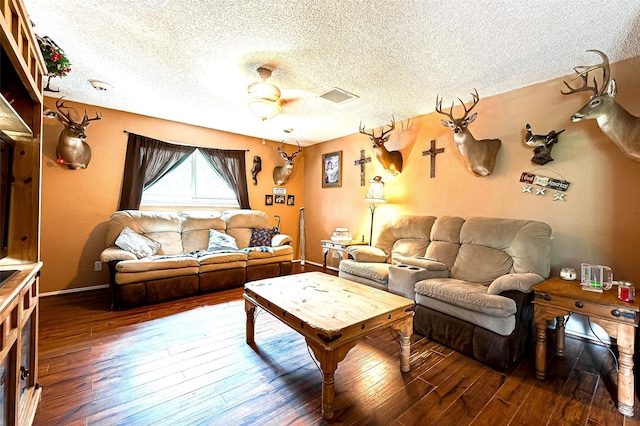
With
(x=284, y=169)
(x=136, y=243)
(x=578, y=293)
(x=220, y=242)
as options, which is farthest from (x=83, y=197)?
(x=578, y=293)

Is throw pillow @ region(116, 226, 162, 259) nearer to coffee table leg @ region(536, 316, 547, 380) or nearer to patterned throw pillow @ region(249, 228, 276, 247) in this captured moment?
patterned throw pillow @ region(249, 228, 276, 247)

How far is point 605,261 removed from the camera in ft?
8.22

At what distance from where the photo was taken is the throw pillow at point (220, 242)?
13.8 ft

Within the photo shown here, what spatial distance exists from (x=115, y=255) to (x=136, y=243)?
418 millimetres

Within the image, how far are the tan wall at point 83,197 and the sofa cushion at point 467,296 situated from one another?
13.9 feet

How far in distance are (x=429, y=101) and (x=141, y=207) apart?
14.2ft

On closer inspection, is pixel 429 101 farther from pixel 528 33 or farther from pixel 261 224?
pixel 261 224

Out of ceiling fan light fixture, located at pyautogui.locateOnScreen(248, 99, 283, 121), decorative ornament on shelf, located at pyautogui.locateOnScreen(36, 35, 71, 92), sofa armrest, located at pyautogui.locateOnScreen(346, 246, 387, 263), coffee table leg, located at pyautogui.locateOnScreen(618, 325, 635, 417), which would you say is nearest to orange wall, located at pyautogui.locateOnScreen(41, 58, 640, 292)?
sofa armrest, located at pyautogui.locateOnScreen(346, 246, 387, 263)

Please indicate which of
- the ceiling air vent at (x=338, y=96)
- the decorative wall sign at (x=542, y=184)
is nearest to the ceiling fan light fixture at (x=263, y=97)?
the ceiling air vent at (x=338, y=96)

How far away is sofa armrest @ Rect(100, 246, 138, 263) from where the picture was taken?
3.15 meters

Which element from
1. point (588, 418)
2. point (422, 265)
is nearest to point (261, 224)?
point (422, 265)

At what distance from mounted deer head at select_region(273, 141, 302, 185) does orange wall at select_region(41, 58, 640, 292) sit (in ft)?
0.48

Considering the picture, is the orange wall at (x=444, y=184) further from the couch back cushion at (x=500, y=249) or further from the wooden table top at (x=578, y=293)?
the wooden table top at (x=578, y=293)

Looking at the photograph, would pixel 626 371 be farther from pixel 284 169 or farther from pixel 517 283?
pixel 284 169
